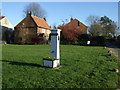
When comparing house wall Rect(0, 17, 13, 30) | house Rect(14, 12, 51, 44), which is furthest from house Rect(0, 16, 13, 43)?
house Rect(14, 12, 51, 44)

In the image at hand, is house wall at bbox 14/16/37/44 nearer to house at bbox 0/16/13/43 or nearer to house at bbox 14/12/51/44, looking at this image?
house at bbox 14/12/51/44

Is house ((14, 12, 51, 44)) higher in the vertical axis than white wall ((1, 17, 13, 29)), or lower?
lower

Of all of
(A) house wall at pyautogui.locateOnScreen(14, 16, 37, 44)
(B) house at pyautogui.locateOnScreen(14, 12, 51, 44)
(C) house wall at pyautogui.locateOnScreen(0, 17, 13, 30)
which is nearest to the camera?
(B) house at pyautogui.locateOnScreen(14, 12, 51, 44)

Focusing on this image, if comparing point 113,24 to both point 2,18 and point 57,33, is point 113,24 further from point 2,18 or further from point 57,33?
point 57,33

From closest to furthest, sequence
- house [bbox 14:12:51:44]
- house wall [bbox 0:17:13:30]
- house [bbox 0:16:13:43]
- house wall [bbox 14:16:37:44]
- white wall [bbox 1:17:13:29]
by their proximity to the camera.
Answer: house [bbox 14:12:51:44]
house wall [bbox 14:16:37:44]
house [bbox 0:16:13:43]
house wall [bbox 0:17:13:30]
white wall [bbox 1:17:13:29]

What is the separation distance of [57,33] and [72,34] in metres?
31.8

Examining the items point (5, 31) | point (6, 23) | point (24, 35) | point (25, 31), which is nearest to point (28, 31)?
point (25, 31)

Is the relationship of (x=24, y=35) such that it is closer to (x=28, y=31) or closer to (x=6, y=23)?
(x=28, y=31)

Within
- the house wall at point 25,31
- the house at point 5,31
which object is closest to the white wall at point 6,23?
the house at point 5,31

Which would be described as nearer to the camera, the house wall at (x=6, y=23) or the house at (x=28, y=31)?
the house at (x=28, y=31)

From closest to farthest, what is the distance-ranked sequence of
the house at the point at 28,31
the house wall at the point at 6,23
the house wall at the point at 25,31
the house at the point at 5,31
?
the house at the point at 28,31 → the house wall at the point at 25,31 → the house at the point at 5,31 → the house wall at the point at 6,23

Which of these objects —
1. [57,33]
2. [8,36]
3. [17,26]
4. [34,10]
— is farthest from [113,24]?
[57,33]

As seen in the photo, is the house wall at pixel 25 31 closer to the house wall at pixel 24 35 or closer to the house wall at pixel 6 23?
the house wall at pixel 24 35

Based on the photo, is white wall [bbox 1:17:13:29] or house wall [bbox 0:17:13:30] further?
white wall [bbox 1:17:13:29]
